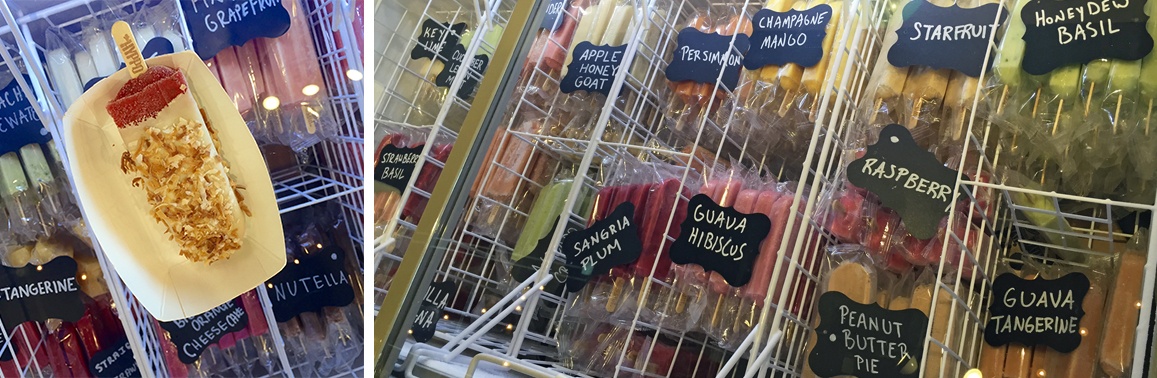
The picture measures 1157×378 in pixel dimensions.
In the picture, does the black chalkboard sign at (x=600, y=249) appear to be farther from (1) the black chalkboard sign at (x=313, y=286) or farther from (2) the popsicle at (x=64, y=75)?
(2) the popsicle at (x=64, y=75)

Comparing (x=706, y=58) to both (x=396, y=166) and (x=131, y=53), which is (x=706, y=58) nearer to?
(x=396, y=166)

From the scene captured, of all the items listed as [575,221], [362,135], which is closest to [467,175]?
[362,135]

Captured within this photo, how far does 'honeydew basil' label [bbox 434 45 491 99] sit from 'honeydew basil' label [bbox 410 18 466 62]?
1cm

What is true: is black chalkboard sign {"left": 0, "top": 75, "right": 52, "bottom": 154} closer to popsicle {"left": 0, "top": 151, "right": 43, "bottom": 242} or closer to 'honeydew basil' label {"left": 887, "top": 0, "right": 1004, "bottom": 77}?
popsicle {"left": 0, "top": 151, "right": 43, "bottom": 242}

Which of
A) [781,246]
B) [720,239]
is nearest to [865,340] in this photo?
[781,246]

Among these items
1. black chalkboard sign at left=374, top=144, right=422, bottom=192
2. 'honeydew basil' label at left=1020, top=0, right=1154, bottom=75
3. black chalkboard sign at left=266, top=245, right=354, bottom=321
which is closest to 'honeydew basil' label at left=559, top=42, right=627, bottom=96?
black chalkboard sign at left=374, top=144, right=422, bottom=192

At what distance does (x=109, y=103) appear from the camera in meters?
1.08

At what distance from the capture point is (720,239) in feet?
4.14

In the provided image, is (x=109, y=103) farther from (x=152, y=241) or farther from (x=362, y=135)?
(x=362, y=135)

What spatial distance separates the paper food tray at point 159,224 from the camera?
3.50 ft

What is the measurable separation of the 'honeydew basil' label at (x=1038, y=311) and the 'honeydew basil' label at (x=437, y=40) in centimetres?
91

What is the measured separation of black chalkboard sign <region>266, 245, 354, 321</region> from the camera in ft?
3.92

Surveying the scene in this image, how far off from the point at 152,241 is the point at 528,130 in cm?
73

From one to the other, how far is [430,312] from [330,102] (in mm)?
359
